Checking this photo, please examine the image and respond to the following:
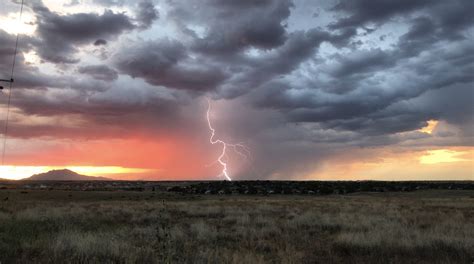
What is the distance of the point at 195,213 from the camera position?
90.9 ft

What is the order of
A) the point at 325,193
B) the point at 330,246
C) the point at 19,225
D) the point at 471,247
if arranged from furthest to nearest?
the point at 325,193 → the point at 19,225 → the point at 330,246 → the point at 471,247

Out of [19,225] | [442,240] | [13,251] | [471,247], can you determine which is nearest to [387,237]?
[442,240]

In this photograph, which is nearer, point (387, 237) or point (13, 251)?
point (13, 251)

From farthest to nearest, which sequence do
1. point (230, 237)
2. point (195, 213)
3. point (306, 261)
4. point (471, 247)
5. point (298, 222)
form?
point (195, 213) < point (298, 222) < point (230, 237) < point (471, 247) < point (306, 261)

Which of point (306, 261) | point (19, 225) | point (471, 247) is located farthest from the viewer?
point (19, 225)

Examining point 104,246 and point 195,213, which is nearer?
point 104,246

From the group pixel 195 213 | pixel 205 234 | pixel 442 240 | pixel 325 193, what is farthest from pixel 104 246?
pixel 325 193

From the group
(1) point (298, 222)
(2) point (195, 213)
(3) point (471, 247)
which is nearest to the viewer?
(3) point (471, 247)

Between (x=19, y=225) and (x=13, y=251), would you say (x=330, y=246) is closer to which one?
(x=13, y=251)

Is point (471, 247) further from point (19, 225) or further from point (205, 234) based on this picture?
point (19, 225)

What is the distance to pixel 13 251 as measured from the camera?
11555mm

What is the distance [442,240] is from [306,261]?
5963mm

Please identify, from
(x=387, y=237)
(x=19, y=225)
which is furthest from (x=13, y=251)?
(x=387, y=237)

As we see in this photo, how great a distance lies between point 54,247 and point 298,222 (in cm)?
1304
